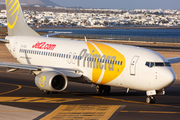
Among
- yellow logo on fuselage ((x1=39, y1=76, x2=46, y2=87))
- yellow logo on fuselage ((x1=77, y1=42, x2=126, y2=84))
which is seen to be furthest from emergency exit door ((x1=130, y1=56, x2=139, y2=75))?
yellow logo on fuselage ((x1=39, y1=76, x2=46, y2=87))

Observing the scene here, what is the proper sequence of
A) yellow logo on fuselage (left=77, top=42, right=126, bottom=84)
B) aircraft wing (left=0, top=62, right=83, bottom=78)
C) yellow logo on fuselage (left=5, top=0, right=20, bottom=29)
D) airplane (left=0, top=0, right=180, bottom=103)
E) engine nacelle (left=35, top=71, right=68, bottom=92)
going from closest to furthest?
airplane (left=0, top=0, right=180, bottom=103), yellow logo on fuselage (left=77, top=42, right=126, bottom=84), engine nacelle (left=35, top=71, right=68, bottom=92), aircraft wing (left=0, top=62, right=83, bottom=78), yellow logo on fuselage (left=5, top=0, right=20, bottom=29)

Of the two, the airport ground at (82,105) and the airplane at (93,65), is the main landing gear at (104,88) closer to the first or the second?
the airplane at (93,65)

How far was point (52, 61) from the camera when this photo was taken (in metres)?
35.7

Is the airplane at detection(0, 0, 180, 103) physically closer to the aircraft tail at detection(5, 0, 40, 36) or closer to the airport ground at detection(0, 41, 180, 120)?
the airport ground at detection(0, 41, 180, 120)

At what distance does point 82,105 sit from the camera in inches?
1084

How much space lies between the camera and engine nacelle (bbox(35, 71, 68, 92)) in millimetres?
30250

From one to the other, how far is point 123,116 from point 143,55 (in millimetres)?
6585

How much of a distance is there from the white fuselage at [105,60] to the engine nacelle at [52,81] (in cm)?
246

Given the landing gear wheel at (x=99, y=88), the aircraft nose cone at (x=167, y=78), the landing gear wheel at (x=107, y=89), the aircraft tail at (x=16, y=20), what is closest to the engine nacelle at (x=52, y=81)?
the landing gear wheel at (x=99, y=88)

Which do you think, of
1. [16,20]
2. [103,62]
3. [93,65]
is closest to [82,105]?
[103,62]

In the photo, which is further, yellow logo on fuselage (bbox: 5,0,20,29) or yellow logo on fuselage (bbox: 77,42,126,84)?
yellow logo on fuselage (bbox: 5,0,20,29)

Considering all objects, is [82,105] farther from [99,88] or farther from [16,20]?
[16,20]

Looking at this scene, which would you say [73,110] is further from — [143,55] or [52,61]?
[52,61]

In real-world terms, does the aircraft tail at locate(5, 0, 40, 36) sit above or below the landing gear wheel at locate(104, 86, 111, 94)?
above
